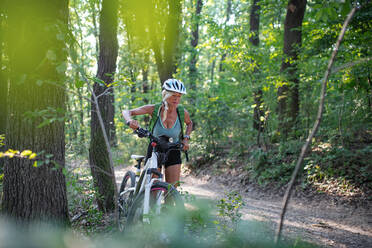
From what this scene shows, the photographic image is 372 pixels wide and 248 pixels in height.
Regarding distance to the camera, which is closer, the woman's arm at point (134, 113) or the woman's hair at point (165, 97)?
the woman's arm at point (134, 113)

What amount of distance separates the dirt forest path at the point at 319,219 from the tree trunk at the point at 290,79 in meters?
2.75

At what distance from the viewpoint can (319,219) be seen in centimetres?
554

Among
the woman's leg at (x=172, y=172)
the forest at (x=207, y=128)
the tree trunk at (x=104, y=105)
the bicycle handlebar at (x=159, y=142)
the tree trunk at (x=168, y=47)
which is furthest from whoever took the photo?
the tree trunk at (x=168, y=47)

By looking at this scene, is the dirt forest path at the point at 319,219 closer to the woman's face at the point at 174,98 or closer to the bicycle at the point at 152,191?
the bicycle at the point at 152,191

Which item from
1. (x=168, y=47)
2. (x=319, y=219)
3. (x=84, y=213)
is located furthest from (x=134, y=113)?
(x=168, y=47)

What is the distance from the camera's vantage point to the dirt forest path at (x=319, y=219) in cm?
445

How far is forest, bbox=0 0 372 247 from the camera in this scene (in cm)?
242

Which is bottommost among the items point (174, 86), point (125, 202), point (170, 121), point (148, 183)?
point (125, 202)

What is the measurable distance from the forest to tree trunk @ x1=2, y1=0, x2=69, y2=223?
13 millimetres

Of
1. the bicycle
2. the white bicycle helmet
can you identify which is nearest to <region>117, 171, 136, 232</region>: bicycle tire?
the bicycle

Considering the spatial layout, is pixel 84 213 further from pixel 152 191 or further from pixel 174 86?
pixel 174 86

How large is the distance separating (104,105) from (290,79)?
5798 millimetres

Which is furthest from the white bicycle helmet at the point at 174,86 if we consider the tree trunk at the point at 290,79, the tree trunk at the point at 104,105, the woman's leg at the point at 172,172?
the tree trunk at the point at 290,79

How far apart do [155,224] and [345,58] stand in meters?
6.66
